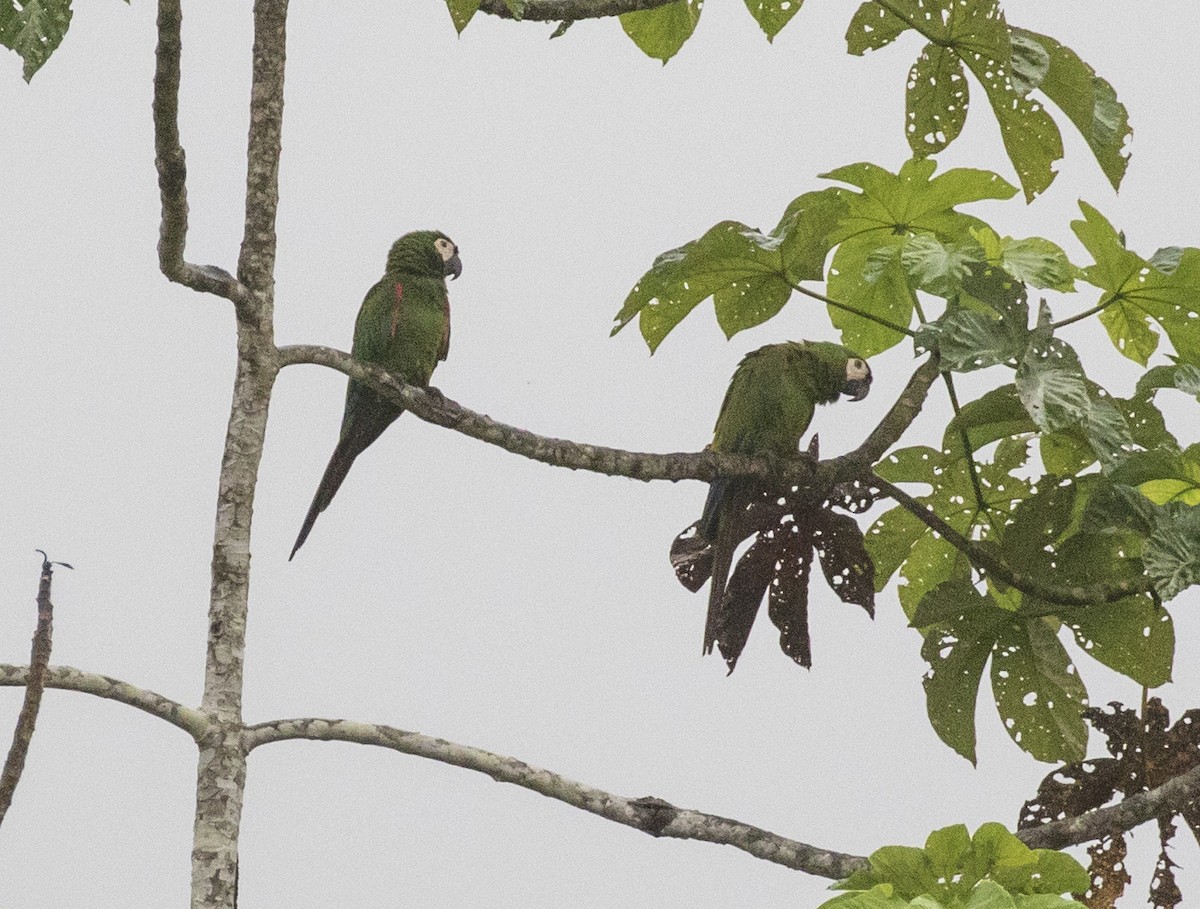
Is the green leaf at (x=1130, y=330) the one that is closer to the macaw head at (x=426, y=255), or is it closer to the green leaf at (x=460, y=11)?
the green leaf at (x=460, y=11)

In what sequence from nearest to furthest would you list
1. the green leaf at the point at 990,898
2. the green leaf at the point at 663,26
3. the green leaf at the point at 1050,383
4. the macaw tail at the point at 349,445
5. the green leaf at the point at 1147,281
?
the green leaf at the point at 990,898 → the green leaf at the point at 1050,383 → the green leaf at the point at 1147,281 → the green leaf at the point at 663,26 → the macaw tail at the point at 349,445

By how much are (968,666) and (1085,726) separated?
238mm

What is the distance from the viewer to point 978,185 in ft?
7.99

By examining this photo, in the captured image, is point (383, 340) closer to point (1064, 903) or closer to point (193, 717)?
point (193, 717)

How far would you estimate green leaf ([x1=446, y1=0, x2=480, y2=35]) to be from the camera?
1716mm

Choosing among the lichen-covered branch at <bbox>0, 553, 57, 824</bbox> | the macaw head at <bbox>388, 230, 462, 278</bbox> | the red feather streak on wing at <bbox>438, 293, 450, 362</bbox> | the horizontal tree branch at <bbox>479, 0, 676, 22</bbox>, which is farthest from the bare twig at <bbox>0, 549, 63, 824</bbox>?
the macaw head at <bbox>388, 230, 462, 278</bbox>

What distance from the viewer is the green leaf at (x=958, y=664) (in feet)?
8.01

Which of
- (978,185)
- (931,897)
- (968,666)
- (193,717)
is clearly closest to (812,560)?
(968,666)

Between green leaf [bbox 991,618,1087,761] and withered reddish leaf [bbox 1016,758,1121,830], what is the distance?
0.06m

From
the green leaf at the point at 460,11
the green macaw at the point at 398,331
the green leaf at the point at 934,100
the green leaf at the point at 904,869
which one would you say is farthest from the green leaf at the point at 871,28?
the green leaf at the point at 904,869

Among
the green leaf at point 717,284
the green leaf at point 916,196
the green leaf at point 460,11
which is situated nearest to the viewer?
the green leaf at point 460,11

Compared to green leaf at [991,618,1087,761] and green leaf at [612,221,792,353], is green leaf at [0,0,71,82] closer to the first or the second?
green leaf at [612,221,792,353]

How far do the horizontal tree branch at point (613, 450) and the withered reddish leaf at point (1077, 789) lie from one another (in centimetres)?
64

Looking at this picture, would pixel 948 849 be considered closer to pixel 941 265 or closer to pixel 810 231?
pixel 941 265
